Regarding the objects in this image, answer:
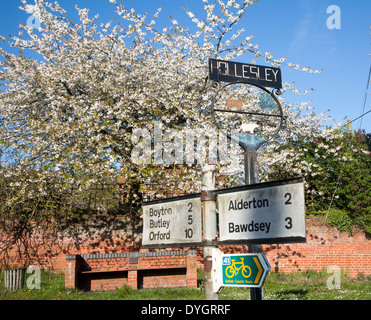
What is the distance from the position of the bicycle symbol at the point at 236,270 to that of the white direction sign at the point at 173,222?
33 centimetres

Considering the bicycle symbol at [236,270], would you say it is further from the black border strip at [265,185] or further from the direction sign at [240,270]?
the black border strip at [265,185]

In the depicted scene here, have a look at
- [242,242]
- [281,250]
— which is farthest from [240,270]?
[281,250]

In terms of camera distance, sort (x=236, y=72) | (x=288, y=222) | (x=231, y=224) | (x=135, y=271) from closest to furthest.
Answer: (x=288, y=222) → (x=231, y=224) → (x=236, y=72) → (x=135, y=271)

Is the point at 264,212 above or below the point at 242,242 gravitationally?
above

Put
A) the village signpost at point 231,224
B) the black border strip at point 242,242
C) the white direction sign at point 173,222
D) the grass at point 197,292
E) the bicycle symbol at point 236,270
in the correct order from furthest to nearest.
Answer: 1. the grass at point 197,292
2. the white direction sign at point 173,222
3. the bicycle symbol at point 236,270
4. the village signpost at point 231,224
5. the black border strip at point 242,242

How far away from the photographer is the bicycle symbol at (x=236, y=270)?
2.90 m

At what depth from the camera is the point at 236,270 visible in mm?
3000

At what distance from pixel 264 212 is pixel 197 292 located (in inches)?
352

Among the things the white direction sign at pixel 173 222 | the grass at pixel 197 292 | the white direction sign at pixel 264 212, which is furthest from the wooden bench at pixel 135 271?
the white direction sign at pixel 264 212

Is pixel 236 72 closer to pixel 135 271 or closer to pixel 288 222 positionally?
pixel 288 222

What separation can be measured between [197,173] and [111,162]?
302 centimetres

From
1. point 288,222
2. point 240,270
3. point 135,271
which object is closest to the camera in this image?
point 288,222
